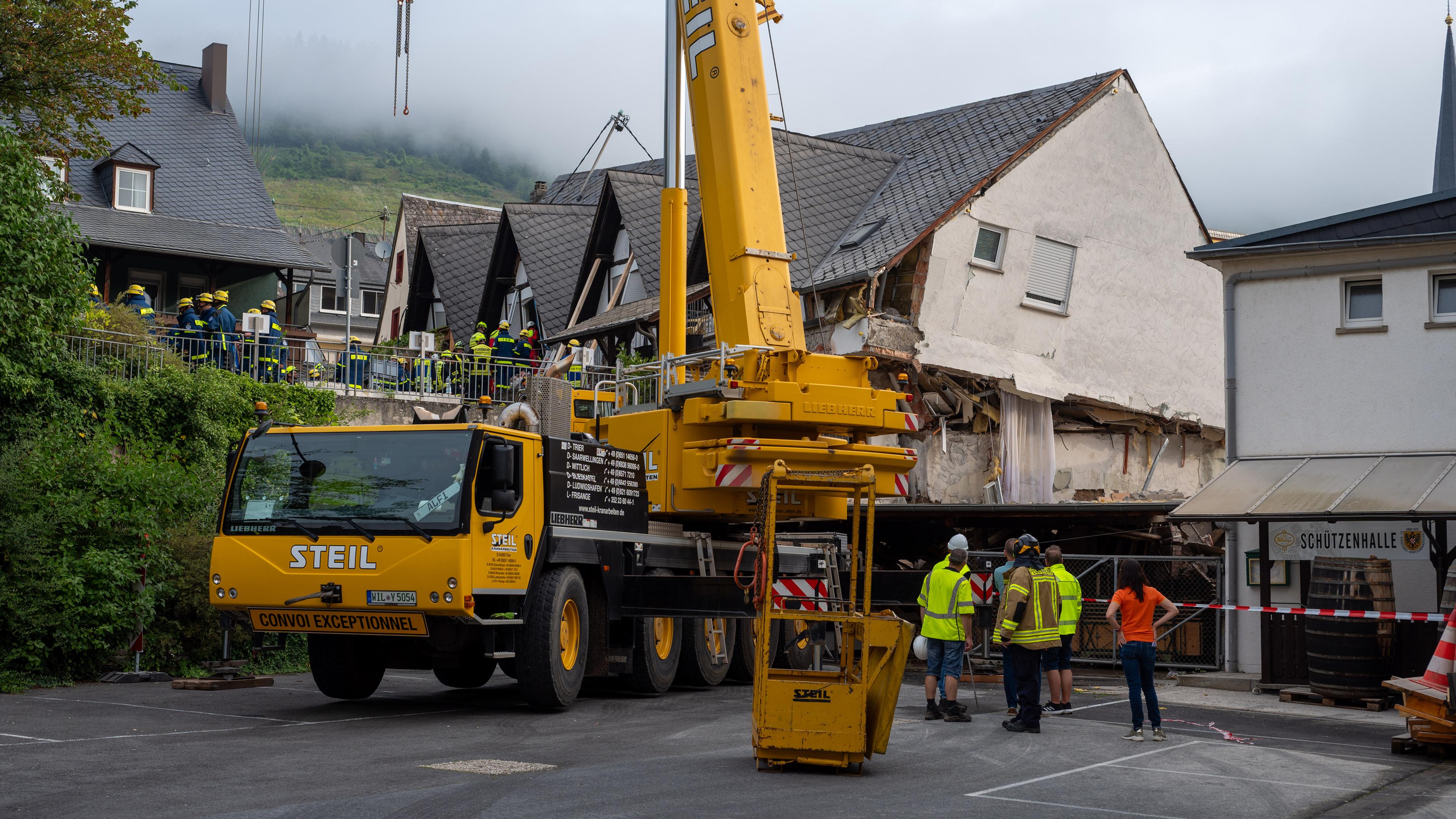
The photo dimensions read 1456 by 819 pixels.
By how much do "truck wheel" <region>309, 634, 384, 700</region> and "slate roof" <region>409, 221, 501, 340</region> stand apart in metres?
23.5

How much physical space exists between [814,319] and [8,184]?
13805mm

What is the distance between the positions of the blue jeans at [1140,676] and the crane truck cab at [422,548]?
4.88 m

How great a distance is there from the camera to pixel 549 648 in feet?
41.7

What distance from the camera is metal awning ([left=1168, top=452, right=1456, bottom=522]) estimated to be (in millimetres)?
15500

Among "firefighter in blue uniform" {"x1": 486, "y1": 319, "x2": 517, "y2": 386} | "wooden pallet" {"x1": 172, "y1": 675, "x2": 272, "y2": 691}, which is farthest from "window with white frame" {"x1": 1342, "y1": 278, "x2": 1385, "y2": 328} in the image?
"firefighter in blue uniform" {"x1": 486, "y1": 319, "x2": 517, "y2": 386}

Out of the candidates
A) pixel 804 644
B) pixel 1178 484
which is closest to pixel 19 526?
pixel 804 644

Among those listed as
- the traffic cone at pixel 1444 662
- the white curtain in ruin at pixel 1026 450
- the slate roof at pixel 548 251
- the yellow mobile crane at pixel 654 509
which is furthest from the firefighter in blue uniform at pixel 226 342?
the traffic cone at pixel 1444 662

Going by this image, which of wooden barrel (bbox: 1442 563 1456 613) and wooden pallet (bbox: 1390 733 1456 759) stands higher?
wooden barrel (bbox: 1442 563 1456 613)

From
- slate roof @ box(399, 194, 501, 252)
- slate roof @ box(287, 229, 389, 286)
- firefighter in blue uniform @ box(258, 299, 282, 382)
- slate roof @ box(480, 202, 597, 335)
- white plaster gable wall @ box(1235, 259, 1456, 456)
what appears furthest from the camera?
slate roof @ box(287, 229, 389, 286)

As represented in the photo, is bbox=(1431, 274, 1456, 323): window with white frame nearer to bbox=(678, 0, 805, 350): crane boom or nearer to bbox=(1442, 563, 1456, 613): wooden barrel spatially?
bbox=(1442, 563, 1456, 613): wooden barrel

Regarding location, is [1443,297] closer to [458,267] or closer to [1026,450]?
[1026,450]

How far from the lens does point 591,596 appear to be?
13945 millimetres

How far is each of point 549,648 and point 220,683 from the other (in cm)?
471

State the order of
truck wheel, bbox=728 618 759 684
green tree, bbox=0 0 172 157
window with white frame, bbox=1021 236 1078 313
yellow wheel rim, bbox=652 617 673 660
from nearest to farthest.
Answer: yellow wheel rim, bbox=652 617 673 660, truck wheel, bbox=728 618 759 684, green tree, bbox=0 0 172 157, window with white frame, bbox=1021 236 1078 313
